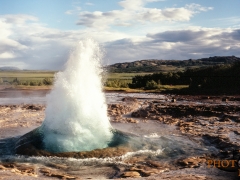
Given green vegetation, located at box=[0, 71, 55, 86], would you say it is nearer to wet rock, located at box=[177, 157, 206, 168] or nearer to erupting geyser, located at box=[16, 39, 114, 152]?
erupting geyser, located at box=[16, 39, 114, 152]

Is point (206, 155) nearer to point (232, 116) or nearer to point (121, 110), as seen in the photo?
point (232, 116)

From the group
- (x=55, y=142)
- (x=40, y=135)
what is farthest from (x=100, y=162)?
(x=40, y=135)

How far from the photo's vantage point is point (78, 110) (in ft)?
36.0

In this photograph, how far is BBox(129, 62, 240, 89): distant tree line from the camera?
1529 inches

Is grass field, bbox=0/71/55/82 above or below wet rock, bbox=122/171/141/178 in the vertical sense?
above

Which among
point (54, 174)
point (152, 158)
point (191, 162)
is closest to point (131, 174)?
point (152, 158)

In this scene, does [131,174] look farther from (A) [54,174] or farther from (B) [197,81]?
(B) [197,81]

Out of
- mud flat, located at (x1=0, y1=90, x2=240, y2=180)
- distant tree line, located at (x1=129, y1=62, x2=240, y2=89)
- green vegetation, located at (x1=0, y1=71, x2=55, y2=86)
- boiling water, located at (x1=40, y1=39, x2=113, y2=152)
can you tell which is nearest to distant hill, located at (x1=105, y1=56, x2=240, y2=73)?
green vegetation, located at (x1=0, y1=71, x2=55, y2=86)

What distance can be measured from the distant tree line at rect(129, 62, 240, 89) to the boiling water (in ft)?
95.9

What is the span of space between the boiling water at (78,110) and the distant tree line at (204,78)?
95.9ft

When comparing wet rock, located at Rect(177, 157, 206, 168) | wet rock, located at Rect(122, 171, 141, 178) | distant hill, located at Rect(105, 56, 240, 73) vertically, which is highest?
distant hill, located at Rect(105, 56, 240, 73)

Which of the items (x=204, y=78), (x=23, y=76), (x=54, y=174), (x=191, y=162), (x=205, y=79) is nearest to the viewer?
(x=54, y=174)

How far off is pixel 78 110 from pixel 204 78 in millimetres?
34476

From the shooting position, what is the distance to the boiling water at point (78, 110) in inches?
412
